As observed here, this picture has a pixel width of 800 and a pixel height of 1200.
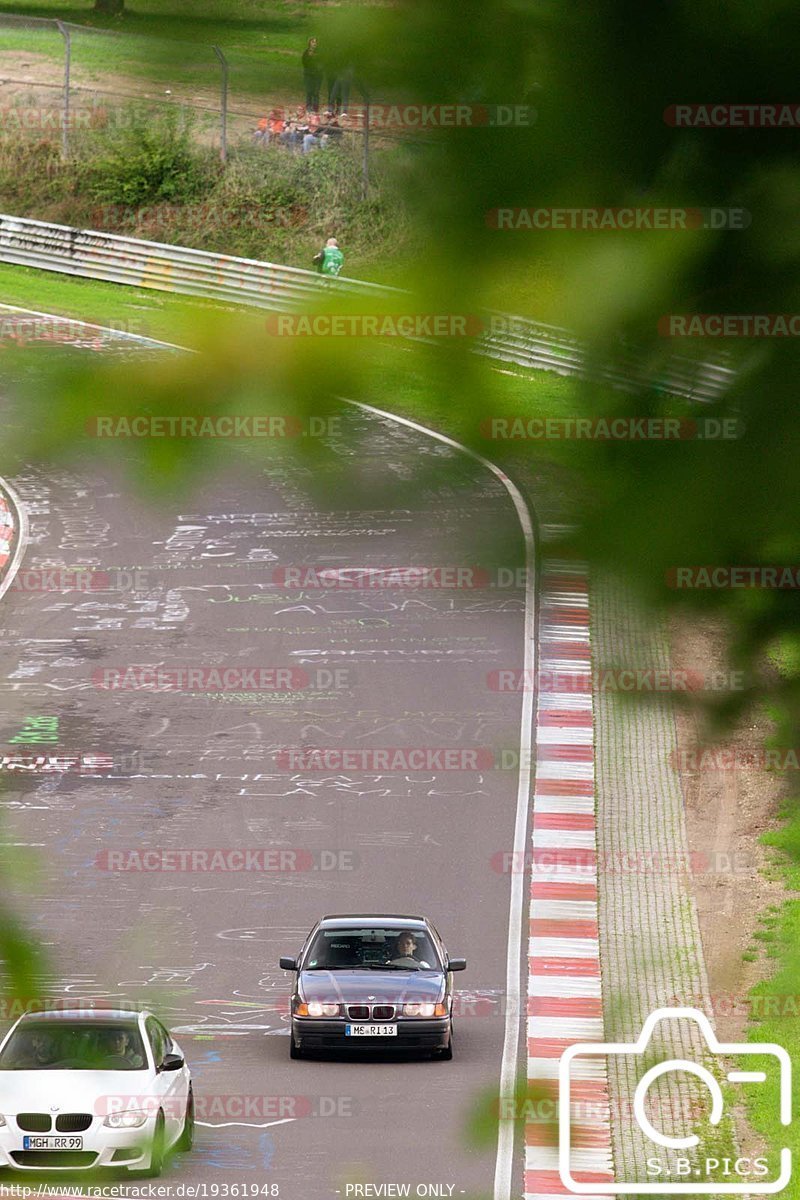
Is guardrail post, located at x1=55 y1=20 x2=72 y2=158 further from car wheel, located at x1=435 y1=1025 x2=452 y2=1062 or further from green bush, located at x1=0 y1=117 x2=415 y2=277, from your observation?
car wheel, located at x1=435 y1=1025 x2=452 y2=1062

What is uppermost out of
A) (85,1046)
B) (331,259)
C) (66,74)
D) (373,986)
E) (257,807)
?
(66,74)

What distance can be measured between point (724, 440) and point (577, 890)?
20310 millimetres

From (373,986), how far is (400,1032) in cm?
68

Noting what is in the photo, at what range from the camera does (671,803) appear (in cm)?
2356

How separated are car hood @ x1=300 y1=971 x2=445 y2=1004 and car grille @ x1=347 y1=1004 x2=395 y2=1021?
84mm

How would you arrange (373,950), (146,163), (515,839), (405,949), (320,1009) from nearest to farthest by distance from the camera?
1. (146,163)
2. (320,1009)
3. (405,949)
4. (373,950)
5. (515,839)

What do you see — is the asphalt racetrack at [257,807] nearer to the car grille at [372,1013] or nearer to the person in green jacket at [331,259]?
the car grille at [372,1013]

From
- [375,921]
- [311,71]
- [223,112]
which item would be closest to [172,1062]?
[375,921]

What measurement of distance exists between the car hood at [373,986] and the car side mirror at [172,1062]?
3.26 metres

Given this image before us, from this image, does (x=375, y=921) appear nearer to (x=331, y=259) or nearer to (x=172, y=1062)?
(x=172, y=1062)

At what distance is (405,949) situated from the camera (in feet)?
58.6

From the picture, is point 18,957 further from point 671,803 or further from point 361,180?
point 671,803

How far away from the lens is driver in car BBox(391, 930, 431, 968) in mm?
17766

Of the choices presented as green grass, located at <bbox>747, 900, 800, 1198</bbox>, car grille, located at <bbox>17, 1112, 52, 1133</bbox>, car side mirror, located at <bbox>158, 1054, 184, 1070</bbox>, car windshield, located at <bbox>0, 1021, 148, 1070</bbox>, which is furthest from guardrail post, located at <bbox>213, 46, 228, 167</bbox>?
car grille, located at <bbox>17, 1112, 52, 1133</bbox>
